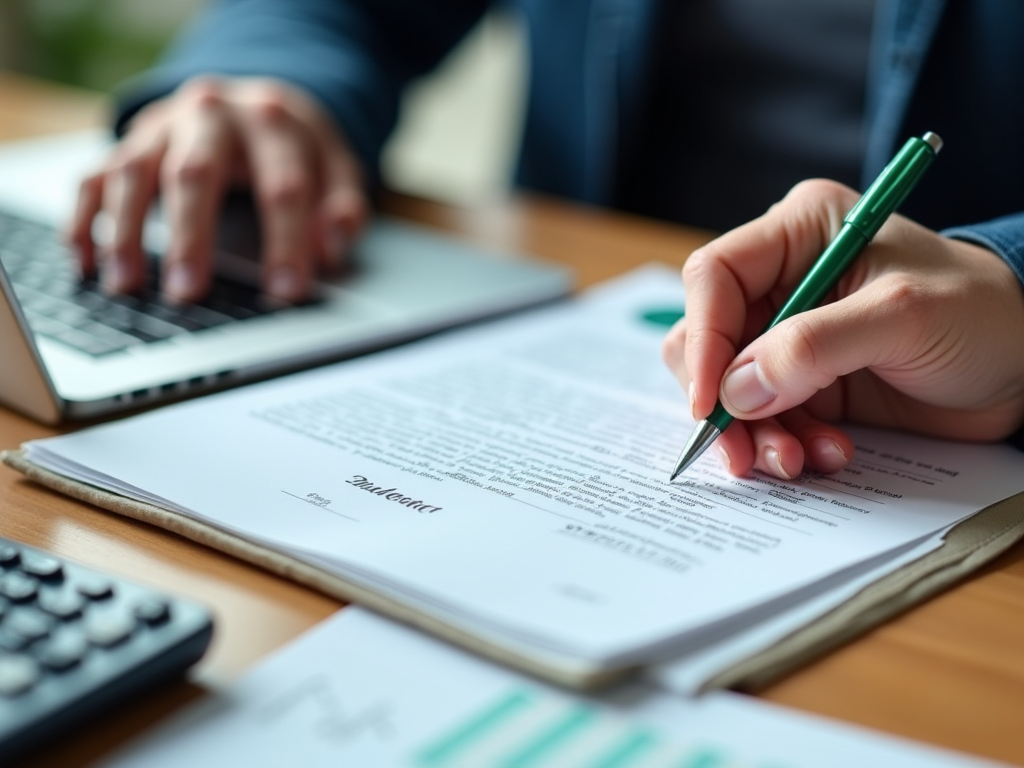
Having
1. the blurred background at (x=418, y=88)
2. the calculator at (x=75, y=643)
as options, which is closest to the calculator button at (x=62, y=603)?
the calculator at (x=75, y=643)

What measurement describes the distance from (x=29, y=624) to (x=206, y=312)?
1.26 ft

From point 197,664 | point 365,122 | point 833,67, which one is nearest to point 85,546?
point 197,664

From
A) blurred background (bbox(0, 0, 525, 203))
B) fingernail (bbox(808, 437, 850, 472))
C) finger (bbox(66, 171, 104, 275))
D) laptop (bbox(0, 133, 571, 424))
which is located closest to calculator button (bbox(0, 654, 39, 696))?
laptop (bbox(0, 133, 571, 424))

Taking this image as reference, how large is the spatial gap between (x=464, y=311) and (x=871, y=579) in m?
0.38

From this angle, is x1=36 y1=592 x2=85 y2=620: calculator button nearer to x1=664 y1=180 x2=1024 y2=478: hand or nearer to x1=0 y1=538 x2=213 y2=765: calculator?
x1=0 y1=538 x2=213 y2=765: calculator

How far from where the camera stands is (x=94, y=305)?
0.69 meters

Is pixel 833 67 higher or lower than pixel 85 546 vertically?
higher

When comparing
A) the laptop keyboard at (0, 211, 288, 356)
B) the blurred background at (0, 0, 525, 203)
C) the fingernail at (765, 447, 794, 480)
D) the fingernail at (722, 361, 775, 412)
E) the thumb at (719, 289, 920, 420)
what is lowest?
the blurred background at (0, 0, 525, 203)

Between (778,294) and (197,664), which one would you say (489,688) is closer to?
(197,664)

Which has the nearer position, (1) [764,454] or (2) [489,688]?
(2) [489,688]

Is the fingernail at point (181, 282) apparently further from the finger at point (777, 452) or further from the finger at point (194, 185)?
the finger at point (777, 452)

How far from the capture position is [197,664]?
361mm

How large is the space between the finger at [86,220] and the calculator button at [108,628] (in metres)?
0.46

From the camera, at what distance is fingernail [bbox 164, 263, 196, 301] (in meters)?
0.72
